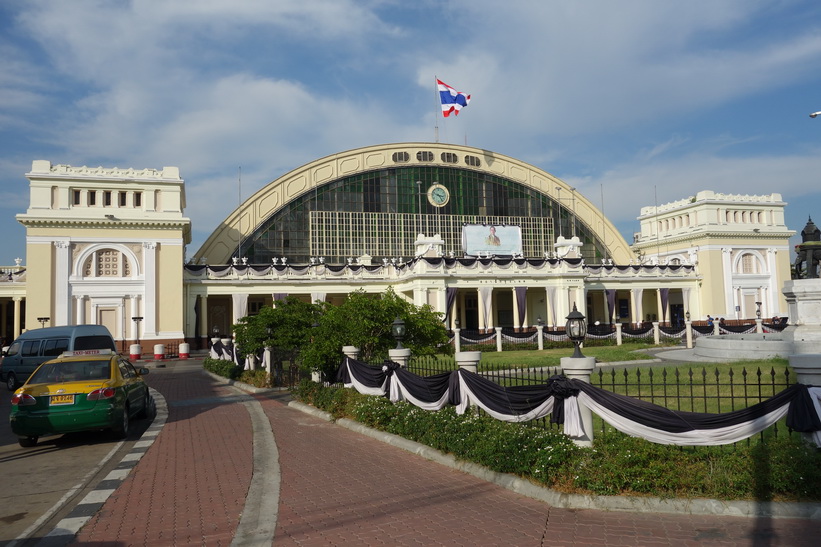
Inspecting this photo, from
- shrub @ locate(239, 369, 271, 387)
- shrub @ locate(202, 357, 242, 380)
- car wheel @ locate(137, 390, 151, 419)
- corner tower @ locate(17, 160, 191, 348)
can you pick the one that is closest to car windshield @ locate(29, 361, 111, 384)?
car wheel @ locate(137, 390, 151, 419)

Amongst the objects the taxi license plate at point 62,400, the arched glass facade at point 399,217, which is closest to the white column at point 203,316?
the arched glass facade at point 399,217

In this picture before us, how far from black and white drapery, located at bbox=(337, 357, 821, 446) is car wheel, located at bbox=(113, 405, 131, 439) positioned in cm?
636

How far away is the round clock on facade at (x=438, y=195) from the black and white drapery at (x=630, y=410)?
4487 centimetres

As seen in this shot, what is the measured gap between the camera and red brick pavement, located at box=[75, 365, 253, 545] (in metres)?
6.93

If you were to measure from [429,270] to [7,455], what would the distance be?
3252 cm

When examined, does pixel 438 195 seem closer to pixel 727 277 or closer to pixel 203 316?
pixel 203 316

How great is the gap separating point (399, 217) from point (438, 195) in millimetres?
4256

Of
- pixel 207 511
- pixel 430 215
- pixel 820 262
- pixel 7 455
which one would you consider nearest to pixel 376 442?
pixel 207 511

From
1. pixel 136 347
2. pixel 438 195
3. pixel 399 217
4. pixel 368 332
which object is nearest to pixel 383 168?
pixel 399 217

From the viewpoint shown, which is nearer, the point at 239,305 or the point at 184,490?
the point at 184,490

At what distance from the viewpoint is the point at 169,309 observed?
4197cm

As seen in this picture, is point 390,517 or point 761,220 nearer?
point 390,517

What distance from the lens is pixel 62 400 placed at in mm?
11562

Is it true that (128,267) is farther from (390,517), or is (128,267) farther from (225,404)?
(390,517)
